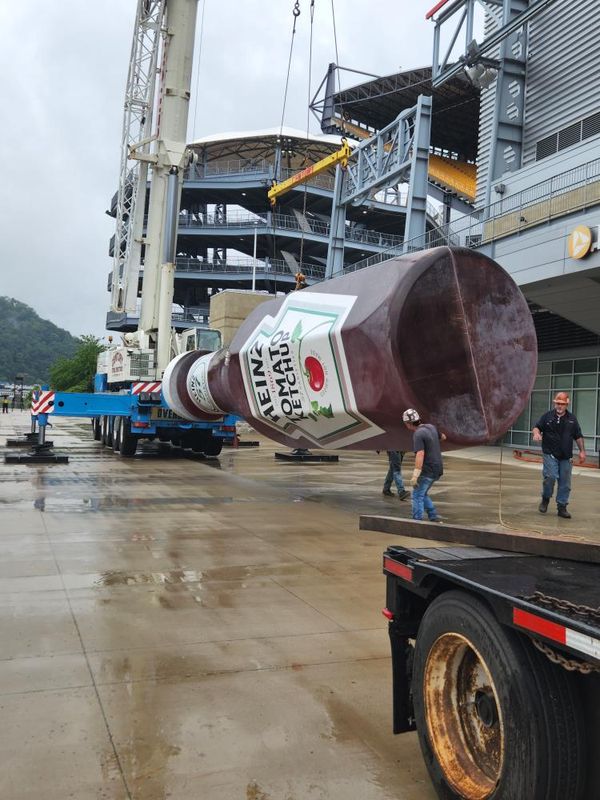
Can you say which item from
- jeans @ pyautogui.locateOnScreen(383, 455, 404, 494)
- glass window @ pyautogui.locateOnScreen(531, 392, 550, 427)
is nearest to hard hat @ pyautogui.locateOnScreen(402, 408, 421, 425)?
jeans @ pyautogui.locateOnScreen(383, 455, 404, 494)

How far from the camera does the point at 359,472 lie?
1630 centimetres

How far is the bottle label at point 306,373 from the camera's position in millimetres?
7723

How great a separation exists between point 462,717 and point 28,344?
16448 cm

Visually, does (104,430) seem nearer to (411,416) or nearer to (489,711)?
(411,416)

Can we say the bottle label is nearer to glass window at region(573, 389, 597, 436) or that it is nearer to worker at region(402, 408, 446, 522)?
worker at region(402, 408, 446, 522)

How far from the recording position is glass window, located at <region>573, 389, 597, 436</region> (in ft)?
74.2

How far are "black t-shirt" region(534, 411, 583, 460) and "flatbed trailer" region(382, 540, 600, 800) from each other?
7.27 meters

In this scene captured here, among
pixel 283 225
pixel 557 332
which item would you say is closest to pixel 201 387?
pixel 557 332

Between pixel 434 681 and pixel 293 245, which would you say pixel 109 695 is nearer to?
pixel 434 681

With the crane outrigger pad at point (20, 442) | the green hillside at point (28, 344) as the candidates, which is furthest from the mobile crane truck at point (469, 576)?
the green hillside at point (28, 344)

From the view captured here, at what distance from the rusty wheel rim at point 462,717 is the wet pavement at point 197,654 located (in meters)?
0.31

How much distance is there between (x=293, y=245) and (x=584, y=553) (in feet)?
240

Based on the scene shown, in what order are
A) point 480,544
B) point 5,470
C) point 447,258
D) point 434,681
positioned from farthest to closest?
point 5,470 < point 447,258 < point 480,544 < point 434,681

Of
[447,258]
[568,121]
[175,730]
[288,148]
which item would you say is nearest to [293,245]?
[288,148]
